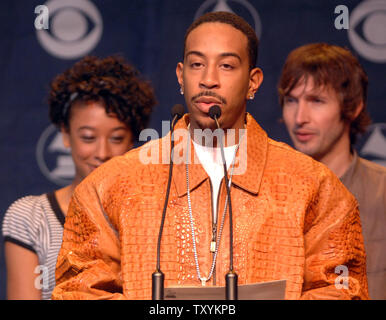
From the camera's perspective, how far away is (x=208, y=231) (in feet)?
7.13

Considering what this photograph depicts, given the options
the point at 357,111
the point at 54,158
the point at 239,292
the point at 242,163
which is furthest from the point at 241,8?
the point at 239,292

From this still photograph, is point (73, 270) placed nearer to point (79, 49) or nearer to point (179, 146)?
point (179, 146)

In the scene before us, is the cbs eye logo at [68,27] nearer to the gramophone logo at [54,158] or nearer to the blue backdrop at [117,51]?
the blue backdrop at [117,51]

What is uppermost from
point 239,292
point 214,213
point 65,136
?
point 65,136

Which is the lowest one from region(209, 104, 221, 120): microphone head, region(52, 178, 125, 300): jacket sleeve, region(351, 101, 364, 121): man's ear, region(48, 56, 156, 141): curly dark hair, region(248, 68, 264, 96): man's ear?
region(52, 178, 125, 300): jacket sleeve

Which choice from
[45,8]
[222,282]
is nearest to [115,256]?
[222,282]

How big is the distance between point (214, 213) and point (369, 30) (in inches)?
55.5

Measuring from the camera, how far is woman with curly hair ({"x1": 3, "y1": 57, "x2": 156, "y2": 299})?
3078 millimetres

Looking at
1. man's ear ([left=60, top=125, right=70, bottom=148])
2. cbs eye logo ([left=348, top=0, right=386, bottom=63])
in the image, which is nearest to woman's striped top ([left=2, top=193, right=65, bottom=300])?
man's ear ([left=60, top=125, right=70, bottom=148])

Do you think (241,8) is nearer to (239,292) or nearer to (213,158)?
(213,158)

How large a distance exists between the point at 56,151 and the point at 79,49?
476mm

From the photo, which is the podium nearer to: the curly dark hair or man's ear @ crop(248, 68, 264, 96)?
man's ear @ crop(248, 68, 264, 96)

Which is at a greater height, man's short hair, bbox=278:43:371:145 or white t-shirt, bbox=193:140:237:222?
man's short hair, bbox=278:43:371:145

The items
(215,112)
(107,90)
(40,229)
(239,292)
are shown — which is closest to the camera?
(239,292)
